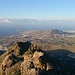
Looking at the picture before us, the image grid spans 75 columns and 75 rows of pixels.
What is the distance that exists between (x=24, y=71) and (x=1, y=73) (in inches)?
627

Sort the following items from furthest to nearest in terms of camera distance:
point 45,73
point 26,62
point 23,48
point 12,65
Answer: point 23,48, point 12,65, point 26,62, point 45,73

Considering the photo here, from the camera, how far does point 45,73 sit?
73125mm

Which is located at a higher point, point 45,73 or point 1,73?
point 45,73

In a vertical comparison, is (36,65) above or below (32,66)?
below

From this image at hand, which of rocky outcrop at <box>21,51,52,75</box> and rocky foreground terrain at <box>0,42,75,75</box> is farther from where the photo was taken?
rocky foreground terrain at <box>0,42,75,75</box>

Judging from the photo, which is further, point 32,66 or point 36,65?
point 36,65

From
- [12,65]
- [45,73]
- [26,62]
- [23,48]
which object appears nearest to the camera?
[45,73]

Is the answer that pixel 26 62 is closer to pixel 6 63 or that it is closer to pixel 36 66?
pixel 36 66

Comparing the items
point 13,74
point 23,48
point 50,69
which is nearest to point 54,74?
point 50,69

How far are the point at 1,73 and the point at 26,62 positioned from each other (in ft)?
52.0

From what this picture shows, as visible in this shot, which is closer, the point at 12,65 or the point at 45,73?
the point at 45,73

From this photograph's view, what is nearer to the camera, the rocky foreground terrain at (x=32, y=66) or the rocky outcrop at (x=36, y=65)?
the rocky outcrop at (x=36, y=65)

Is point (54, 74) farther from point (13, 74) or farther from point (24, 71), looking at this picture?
point (13, 74)

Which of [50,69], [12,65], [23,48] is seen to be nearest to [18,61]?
[12,65]
